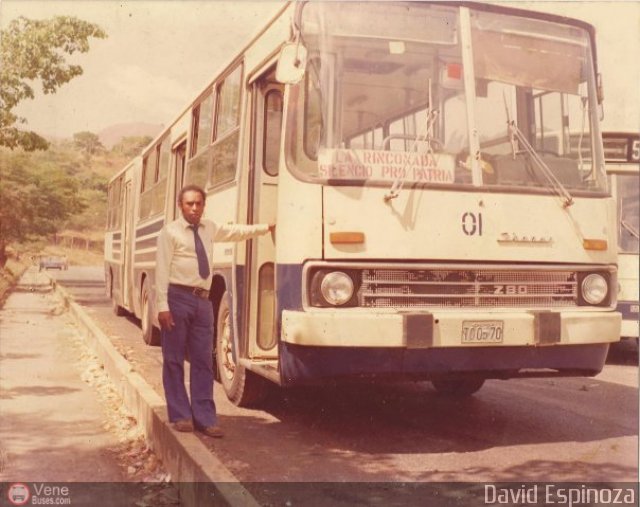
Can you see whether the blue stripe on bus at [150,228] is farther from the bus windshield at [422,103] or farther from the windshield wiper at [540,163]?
the windshield wiper at [540,163]

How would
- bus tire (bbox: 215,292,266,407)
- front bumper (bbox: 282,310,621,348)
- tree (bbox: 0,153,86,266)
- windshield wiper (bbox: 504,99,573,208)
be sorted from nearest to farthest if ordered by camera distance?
front bumper (bbox: 282,310,621,348), windshield wiper (bbox: 504,99,573,208), bus tire (bbox: 215,292,266,407), tree (bbox: 0,153,86,266)

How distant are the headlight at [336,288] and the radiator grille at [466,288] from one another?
9cm

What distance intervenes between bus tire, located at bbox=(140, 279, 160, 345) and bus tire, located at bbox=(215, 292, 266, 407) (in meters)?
4.42

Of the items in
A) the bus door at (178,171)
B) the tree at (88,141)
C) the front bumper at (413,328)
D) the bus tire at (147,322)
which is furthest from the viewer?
the tree at (88,141)

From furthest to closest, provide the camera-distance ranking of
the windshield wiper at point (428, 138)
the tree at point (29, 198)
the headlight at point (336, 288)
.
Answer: the tree at point (29, 198)
the windshield wiper at point (428, 138)
the headlight at point (336, 288)

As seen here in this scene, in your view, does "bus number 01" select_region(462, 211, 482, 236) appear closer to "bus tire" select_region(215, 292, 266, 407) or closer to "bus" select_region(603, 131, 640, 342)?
"bus tire" select_region(215, 292, 266, 407)

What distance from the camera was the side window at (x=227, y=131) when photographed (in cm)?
727

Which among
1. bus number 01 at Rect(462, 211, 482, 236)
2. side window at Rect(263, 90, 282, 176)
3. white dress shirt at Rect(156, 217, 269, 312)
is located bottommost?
white dress shirt at Rect(156, 217, 269, 312)

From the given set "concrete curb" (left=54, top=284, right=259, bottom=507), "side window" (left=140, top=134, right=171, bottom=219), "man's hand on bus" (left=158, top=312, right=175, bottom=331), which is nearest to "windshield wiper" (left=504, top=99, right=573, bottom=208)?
"man's hand on bus" (left=158, top=312, right=175, bottom=331)

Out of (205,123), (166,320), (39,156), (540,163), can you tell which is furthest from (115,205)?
(39,156)

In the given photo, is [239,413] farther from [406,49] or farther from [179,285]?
[406,49]

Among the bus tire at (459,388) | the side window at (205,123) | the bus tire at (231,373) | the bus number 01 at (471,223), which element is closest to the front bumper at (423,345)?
the bus number 01 at (471,223)

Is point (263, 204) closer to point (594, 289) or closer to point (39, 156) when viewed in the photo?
point (594, 289)

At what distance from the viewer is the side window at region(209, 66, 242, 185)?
7.27 metres
